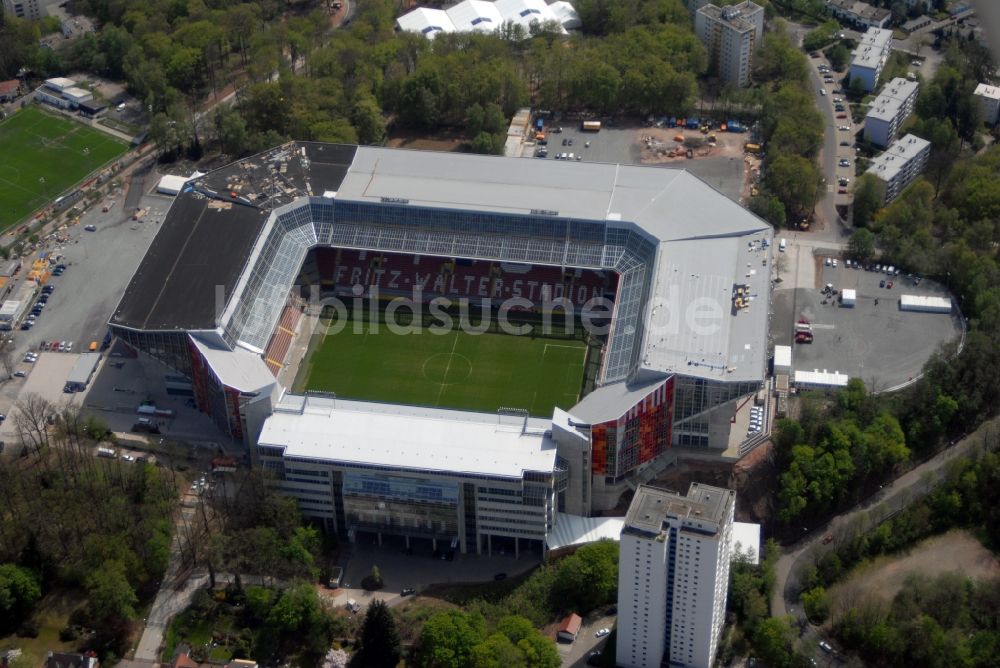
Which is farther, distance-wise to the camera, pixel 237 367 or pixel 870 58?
pixel 870 58

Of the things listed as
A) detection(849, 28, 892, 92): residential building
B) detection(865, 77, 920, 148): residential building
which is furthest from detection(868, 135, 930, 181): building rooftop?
detection(849, 28, 892, 92): residential building

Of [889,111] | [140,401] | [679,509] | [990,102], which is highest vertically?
[679,509]

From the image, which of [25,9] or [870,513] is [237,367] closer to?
[870,513]

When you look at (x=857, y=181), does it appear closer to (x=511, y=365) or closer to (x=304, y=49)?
(x=511, y=365)

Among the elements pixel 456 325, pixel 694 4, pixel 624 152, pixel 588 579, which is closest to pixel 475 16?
pixel 694 4

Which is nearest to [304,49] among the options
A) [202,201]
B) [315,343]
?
[202,201]

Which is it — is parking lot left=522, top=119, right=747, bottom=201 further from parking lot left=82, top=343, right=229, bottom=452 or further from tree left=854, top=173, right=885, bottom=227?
parking lot left=82, top=343, right=229, bottom=452
